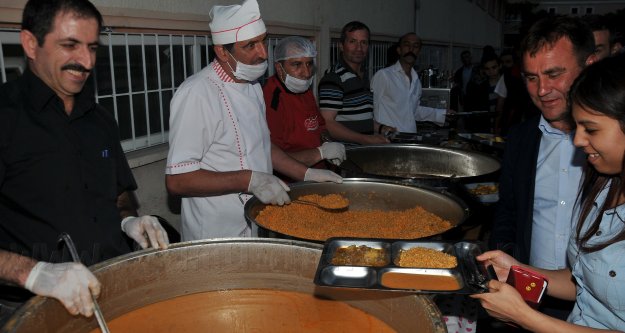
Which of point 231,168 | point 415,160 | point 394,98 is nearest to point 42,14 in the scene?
point 231,168

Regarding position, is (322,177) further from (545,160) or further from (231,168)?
A: (545,160)

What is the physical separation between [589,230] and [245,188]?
132 cm

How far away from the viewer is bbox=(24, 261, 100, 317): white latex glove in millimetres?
1292

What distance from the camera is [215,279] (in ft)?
5.65

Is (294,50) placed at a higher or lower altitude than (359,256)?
higher

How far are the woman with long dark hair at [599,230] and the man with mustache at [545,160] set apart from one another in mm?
377

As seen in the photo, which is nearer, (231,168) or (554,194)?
(554,194)

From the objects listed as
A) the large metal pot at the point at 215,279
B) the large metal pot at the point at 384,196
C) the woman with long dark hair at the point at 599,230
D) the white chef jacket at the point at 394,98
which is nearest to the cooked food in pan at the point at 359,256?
the large metal pot at the point at 215,279

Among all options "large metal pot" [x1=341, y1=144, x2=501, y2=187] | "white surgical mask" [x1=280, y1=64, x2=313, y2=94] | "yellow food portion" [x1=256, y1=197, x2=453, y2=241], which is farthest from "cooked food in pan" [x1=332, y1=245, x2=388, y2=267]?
"white surgical mask" [x1=280, y1=64, x2=313, y2=94]

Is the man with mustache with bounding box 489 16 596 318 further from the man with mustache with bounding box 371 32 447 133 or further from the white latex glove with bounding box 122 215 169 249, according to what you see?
the man with mustache with bounding box 371 32 447 133

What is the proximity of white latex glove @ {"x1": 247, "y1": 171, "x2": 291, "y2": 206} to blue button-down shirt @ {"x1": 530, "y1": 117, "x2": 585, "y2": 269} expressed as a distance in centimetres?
100

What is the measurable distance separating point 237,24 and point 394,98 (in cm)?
267

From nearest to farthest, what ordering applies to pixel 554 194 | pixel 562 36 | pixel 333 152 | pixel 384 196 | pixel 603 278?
pixel 603 278, pixel 562 36, pixel 554 194, pixel 384 196, pixel 333 152

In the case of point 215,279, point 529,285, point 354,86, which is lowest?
point 215,279
